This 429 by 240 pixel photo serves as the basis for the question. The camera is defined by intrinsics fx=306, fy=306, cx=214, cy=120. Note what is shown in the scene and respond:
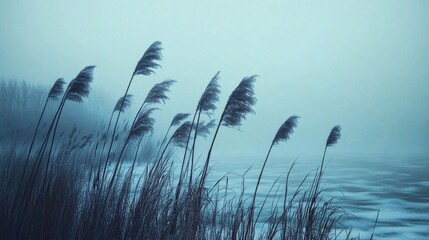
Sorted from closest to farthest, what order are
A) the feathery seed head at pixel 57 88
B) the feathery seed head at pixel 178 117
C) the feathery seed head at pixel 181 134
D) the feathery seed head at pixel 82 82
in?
the feathery seed head at pixel 82 82 < the feathery seed head at pixel 57 88 < the feathery seed head at pixel 181 134 < the feathery seed head at pixel 178 117

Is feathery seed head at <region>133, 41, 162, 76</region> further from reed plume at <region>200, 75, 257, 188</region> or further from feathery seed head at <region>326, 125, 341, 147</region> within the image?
feathery seed head at <region>326, 125, 341, 147</region>

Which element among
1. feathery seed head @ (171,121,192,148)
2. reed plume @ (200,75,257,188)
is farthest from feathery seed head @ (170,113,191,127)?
reed plume @ (200,75,257,188)

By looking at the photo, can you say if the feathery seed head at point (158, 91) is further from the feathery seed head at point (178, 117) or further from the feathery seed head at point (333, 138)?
the feathery seed head at point (333, 138)

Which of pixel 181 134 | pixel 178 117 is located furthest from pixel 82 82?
pixel 178 117

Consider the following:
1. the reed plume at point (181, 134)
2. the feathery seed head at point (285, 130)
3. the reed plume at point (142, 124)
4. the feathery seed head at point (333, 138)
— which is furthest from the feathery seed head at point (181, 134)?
the feathery seed head at point (333, 138)

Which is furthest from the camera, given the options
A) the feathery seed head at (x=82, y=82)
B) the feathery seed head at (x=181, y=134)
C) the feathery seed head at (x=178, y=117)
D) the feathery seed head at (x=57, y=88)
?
the feathery seed head at (x=178, y=117)

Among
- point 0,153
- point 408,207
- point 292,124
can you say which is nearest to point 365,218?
point 408,207

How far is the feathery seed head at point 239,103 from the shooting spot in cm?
380

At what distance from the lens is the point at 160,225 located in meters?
3.53

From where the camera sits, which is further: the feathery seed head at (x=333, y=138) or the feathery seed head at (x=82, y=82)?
the feathery seed head at (x=333, y=138)

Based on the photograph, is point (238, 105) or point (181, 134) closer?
point (238, 105)

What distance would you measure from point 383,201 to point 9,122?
69.1 feet

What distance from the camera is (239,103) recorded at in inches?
154

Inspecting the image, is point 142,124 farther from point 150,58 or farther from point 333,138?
point 333,138
